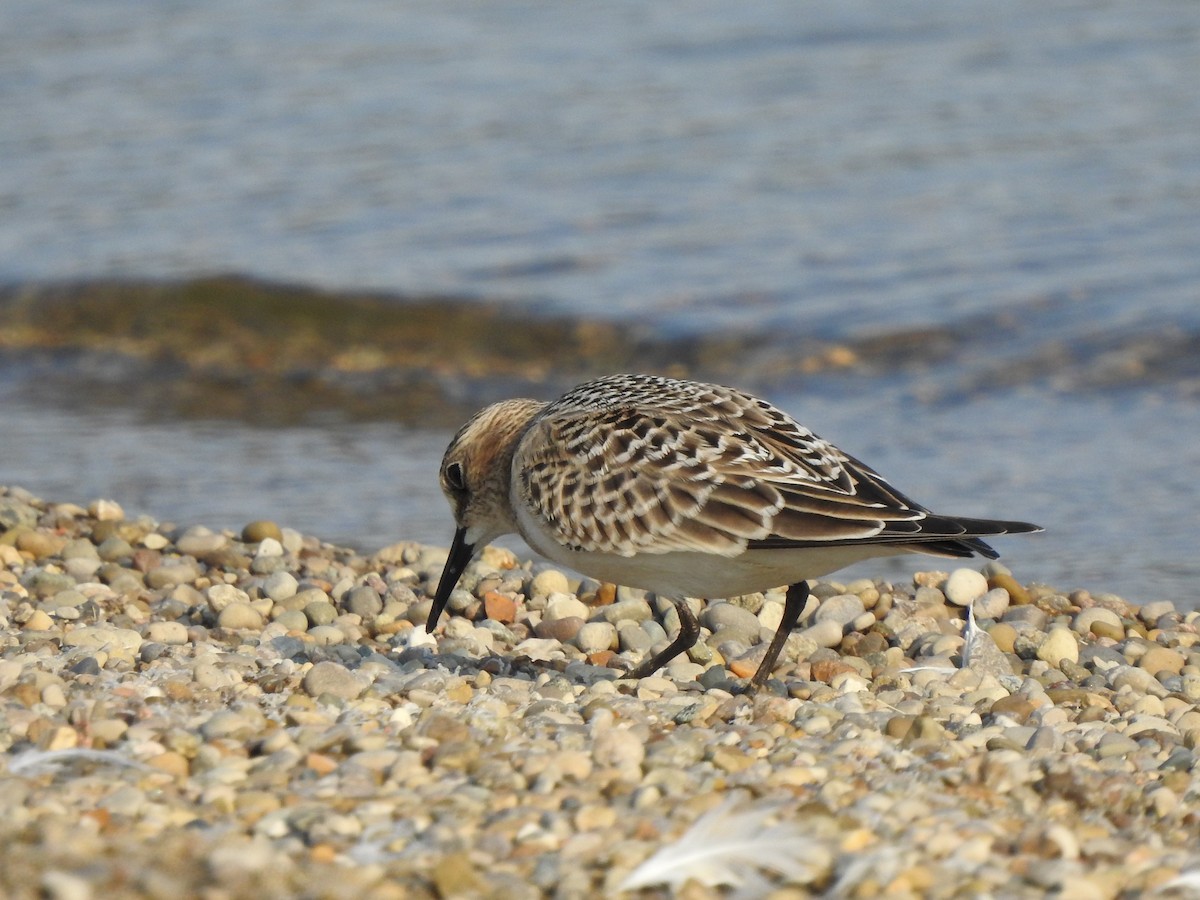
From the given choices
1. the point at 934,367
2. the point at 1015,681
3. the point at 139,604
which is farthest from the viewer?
the point at 934,367

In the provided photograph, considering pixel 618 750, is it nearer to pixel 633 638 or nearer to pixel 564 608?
pixel 633 638

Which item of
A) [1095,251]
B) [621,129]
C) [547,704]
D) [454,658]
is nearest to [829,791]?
[547,704]

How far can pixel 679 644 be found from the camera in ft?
21.6

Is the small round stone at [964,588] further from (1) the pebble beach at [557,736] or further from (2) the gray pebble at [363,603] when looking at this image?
(2) the gray pebble at [363,603]

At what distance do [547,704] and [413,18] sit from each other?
53.4 ft

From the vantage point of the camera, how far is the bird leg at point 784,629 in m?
6.34

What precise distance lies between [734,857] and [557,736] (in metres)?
1.15

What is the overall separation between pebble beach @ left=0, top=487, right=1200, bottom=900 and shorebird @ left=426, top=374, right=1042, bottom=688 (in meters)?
0.44

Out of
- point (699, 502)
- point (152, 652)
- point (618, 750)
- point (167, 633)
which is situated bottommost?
point (167, 633)

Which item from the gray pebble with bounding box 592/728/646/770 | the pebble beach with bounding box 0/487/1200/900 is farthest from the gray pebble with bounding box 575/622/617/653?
the gray pebble with bounding box 592/728/646/770

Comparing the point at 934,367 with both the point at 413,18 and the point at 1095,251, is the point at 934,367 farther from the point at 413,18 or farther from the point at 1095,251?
the point at 413,18

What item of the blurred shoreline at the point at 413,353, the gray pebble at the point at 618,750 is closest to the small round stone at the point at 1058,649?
the gray pebble at the point at 618,750

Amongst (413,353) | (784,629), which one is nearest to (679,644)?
(784,629)

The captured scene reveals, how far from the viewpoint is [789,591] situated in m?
6.57
